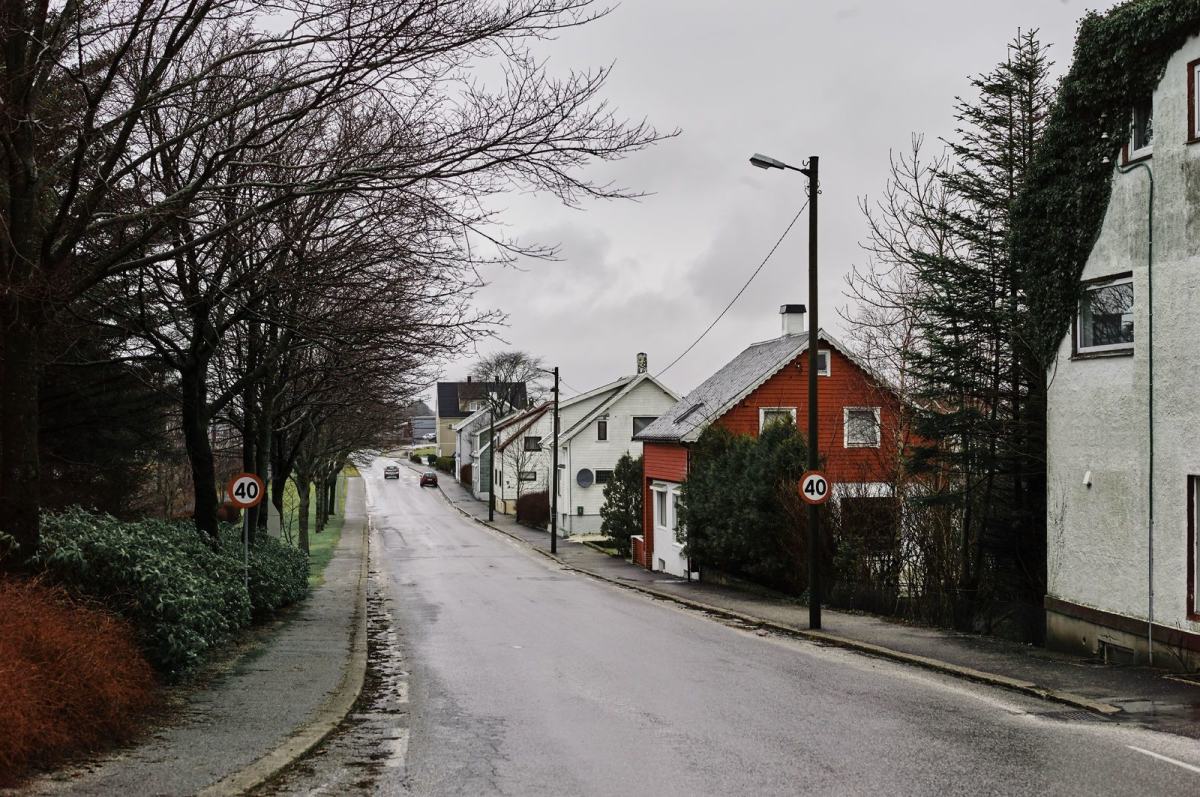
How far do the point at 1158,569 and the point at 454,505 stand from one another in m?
72.8

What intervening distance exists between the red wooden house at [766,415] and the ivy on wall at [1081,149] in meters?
14.7

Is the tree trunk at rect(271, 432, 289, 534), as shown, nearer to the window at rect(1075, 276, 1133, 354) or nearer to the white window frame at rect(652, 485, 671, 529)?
the white window frame at rect(652, 485, 671, 529)

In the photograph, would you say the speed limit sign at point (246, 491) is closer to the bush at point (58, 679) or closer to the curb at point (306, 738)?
the curb at point (306, 738)

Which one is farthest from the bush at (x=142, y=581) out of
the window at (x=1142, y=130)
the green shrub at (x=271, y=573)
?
the window at (x=1142, y=130)

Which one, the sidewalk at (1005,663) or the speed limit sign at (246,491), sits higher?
the speed limit sign at (246,491)

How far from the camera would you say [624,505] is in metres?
42.1

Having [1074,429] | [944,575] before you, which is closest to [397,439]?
[944,575]

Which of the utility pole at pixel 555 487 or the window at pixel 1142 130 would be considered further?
the utility pole at pixel 555 487

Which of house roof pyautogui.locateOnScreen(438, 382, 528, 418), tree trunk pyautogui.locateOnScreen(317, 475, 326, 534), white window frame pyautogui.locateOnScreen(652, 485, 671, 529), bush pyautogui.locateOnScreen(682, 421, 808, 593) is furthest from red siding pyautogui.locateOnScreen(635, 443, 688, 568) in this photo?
house roof pyautogui.locateOnScreen(438, 382, 528, 418)

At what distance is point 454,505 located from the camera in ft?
273

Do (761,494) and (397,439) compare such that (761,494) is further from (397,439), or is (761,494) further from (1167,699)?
(397,439)

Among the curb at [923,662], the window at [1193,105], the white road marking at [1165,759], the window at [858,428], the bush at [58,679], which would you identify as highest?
the window at [1193,105]

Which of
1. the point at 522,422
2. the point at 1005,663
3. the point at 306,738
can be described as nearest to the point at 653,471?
the point at 1005,663

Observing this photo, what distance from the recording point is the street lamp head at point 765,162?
17.6m
